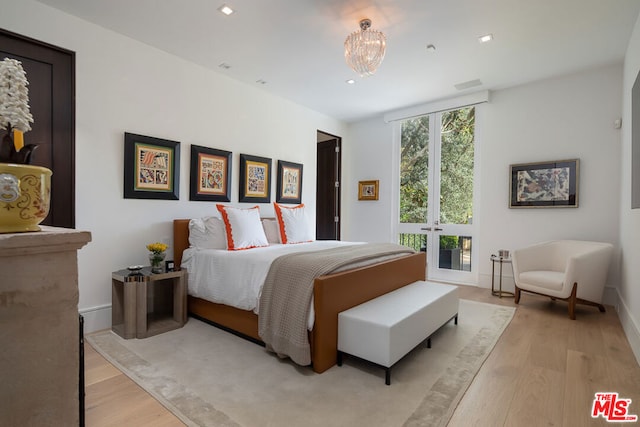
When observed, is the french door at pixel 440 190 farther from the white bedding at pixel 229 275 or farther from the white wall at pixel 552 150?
the white bedding at pixel 229 275

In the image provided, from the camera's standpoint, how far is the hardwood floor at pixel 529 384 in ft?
5.35

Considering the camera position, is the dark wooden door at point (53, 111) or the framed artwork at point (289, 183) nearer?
the dark wooden door at point (53, 111)

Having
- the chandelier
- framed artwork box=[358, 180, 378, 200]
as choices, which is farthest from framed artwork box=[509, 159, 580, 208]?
the chandelier

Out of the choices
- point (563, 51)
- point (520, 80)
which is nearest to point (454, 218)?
point (520, 80)

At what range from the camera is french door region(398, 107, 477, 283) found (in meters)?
4.67

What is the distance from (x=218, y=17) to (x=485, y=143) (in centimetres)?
371

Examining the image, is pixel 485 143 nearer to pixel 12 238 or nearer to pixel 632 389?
pixel 632 389

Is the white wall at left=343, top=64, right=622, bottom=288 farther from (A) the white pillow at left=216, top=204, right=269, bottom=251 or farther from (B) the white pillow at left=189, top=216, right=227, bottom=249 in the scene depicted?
(B) the white pillow at left=189, top=216, right=227, bottom=249

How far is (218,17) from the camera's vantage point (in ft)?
8.95

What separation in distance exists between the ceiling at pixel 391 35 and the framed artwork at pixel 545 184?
1102mm

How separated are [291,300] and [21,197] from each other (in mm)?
1632

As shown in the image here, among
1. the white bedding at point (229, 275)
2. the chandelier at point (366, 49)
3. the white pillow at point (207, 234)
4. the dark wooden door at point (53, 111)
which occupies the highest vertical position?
the chandelier at point (366, 49)

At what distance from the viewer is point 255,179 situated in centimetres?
424

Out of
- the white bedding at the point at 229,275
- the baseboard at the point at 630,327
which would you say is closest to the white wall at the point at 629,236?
the baseboard at the point at 630,327
